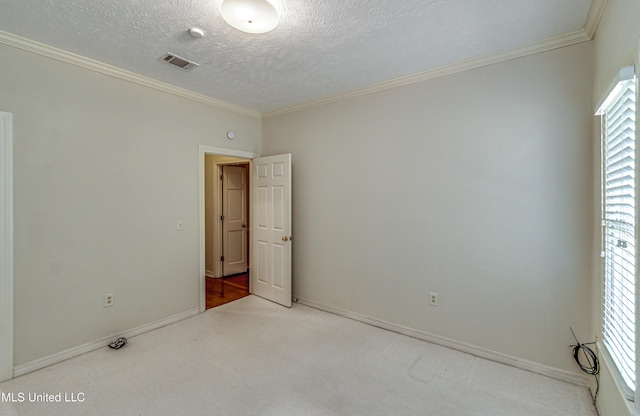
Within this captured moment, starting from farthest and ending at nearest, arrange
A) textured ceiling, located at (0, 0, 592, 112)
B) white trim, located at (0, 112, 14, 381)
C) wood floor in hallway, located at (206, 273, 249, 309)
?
wood floor in hallway, located at (206, 273, 249, 309) < white trim, located at (0, 112, 14, 381) < textured ceiling, located at (0, 0, 592, 112)

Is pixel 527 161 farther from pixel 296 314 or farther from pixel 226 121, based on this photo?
pixel 226 121

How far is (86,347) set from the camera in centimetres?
265

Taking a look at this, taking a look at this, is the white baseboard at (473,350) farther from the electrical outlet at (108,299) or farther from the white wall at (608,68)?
the electrical outlet at (108,299)

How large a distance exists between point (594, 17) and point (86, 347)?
470 cm

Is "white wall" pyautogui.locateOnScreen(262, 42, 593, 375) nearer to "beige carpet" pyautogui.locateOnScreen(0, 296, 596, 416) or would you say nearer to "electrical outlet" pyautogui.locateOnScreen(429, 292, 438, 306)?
"electrical outlet" pyautogui.locateOnScreen(429, 292, 438, 306)

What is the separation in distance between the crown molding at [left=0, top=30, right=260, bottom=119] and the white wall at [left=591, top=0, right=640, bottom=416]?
356cm

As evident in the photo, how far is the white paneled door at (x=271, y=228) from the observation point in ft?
12.4

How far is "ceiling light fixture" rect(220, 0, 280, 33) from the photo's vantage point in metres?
1.75

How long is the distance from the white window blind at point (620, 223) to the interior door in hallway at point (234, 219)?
4.76 m

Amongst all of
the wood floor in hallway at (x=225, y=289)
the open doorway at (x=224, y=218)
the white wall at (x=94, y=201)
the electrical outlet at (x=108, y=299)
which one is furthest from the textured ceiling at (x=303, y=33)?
the wood floor in hallway at (x=225, y=289)

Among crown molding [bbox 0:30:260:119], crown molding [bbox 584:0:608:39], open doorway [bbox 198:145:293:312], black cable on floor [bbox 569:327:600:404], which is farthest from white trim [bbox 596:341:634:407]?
crown molding [bbox 0:30:260:119]

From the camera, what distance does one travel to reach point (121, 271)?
2.90 m

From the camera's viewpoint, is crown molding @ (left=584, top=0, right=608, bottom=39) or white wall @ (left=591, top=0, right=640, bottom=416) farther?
crown molding @ (left=584, top=0, right=608, bottom=39)

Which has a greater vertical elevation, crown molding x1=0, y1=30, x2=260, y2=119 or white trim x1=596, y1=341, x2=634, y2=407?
crown molding x1=0, y1=30, x2=260, y2=119
